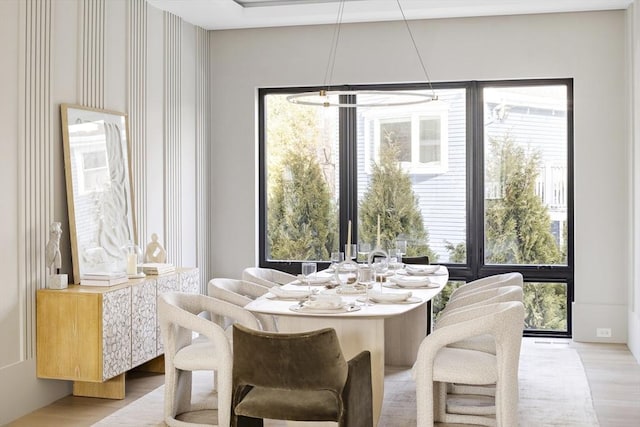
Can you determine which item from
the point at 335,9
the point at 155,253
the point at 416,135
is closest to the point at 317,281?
the point at 155,253

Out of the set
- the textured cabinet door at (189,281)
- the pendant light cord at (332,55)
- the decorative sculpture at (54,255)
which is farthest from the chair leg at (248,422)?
the pendant light cord at (332,55)

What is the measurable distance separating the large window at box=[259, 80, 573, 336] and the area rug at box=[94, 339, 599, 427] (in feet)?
3.87

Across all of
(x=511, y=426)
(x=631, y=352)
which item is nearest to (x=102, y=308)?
(x=511, y=426)

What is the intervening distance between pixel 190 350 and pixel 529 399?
7.38 feet

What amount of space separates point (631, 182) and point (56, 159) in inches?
184

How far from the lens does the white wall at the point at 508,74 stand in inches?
268

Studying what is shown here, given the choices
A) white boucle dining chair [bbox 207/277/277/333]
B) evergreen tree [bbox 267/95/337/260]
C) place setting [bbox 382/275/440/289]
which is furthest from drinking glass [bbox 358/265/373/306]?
evergreen tree [bbox 267/95/337/260]

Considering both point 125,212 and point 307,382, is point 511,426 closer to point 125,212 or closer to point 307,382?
point 307,382

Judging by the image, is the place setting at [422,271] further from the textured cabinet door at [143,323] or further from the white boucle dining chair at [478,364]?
the textured cabinet door at [143,323]

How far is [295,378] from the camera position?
3.34 meters

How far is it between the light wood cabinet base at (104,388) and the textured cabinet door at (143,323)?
0.49ft

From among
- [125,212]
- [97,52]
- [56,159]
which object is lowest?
[125,212]

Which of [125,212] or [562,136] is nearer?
[125,212]

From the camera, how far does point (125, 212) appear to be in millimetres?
5828
